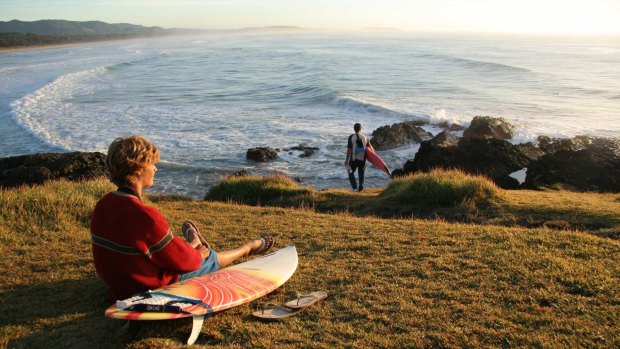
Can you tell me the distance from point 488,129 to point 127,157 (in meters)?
22.6

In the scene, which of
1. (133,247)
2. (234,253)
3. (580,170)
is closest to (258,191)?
(234,253)

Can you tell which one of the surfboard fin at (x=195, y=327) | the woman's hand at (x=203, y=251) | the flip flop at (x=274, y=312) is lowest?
the flip flop at (x=274, y=312)

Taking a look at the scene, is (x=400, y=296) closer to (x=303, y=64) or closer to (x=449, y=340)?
(x=449, y=340)

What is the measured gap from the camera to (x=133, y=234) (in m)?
4.46

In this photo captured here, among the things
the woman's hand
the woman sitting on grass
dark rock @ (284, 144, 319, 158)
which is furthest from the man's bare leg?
dark rock @ (284, 144, 319, 158)

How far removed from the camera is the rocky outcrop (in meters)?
15.9

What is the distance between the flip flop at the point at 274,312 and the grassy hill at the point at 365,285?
0.26 ft

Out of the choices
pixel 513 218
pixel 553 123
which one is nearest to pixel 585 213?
pixel 513 218

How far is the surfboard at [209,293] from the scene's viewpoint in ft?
14.4

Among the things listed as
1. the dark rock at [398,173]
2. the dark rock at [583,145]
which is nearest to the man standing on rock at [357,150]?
the dark rock at [398,173]

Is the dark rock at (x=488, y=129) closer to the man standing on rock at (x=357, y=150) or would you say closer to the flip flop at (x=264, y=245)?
the man standing on rock at (x=357, y=150)

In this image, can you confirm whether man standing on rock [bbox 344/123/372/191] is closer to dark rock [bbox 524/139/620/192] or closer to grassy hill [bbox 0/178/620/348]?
dark rock [bbox 524/139/620/192]

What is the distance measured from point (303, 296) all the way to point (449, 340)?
158 cm

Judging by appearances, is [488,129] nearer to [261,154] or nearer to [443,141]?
[443,141]
